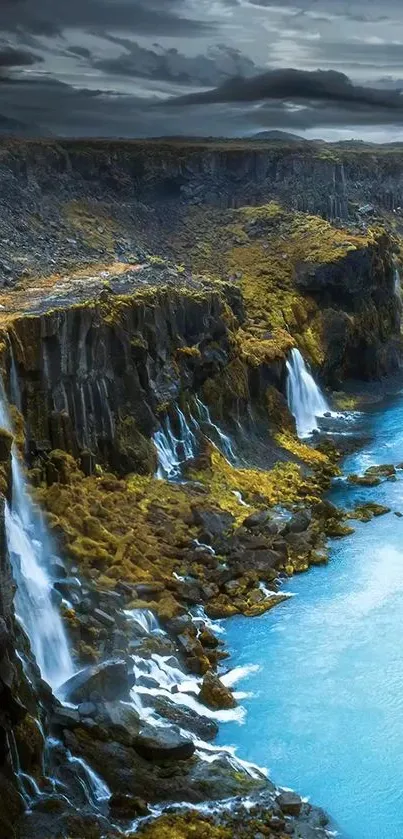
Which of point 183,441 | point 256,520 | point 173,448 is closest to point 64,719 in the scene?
point 256,520

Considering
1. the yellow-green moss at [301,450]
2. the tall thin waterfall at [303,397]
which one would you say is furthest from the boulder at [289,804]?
the tall thin waterfall at [303,397]

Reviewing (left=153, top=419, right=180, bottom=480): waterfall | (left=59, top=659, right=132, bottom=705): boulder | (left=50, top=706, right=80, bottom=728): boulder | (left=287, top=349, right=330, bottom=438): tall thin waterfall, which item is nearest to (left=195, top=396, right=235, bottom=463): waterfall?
(left=153, top=419, right=180, bottom=480): waterfall

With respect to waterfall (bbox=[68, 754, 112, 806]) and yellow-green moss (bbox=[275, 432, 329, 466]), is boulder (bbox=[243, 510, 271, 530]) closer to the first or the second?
yellow-green moss (bbox=[275, 432, 329, 466])

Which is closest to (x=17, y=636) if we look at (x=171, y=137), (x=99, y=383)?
(x=99, y=383)

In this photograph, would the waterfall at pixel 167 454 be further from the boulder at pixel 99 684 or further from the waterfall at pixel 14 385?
the boulder at pixel 99 684

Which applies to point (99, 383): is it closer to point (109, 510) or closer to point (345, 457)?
point (109, 510)

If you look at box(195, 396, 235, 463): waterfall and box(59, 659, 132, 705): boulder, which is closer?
box(59, 659, 132, 705): boulder
